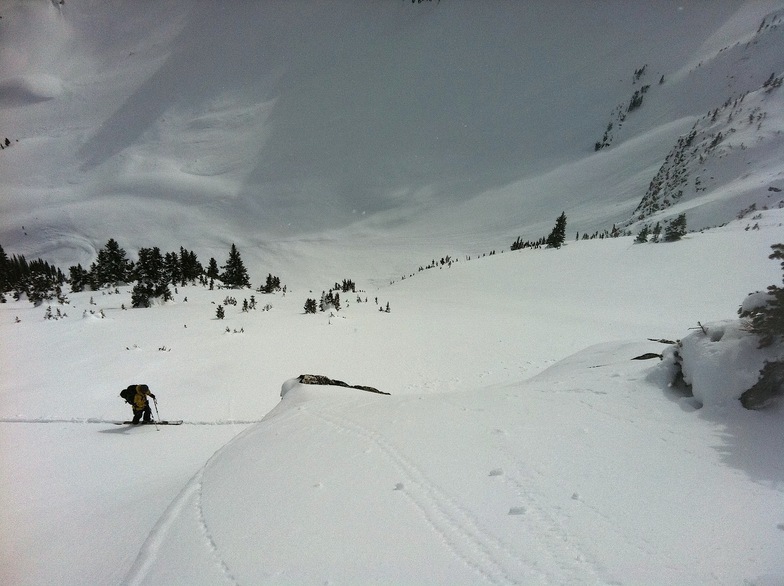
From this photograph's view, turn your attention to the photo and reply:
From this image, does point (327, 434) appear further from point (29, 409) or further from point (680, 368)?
point (29, 409)

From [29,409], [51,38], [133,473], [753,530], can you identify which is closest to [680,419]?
[753,530]

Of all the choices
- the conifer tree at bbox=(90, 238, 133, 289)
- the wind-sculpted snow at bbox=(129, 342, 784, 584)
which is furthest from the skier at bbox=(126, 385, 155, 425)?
the conifer tree at bbox=(90, 238, 133, 289)

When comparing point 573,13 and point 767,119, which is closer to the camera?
point 767,119

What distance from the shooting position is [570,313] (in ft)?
57.2

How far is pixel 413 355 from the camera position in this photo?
1221cm

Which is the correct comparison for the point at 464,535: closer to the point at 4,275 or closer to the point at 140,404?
the point at 140,404

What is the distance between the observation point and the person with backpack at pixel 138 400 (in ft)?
23.3

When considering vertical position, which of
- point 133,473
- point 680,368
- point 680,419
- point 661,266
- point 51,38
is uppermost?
point 51,38

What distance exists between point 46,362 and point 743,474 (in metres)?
16.0

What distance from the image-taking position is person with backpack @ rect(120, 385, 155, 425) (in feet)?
23.3

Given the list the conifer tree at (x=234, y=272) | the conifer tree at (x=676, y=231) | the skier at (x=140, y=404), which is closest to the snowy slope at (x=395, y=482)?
the skier at (x=140, y=404)

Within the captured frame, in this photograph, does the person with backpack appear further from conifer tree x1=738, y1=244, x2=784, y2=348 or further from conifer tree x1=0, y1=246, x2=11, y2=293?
conifer tree x1=0, y1=246, x2=11, y2=293

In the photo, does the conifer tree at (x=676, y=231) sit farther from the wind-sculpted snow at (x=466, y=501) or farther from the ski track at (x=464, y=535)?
the ski track at (x=464, y=535)

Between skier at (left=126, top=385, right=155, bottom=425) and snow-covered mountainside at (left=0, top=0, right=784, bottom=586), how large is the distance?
337mm
